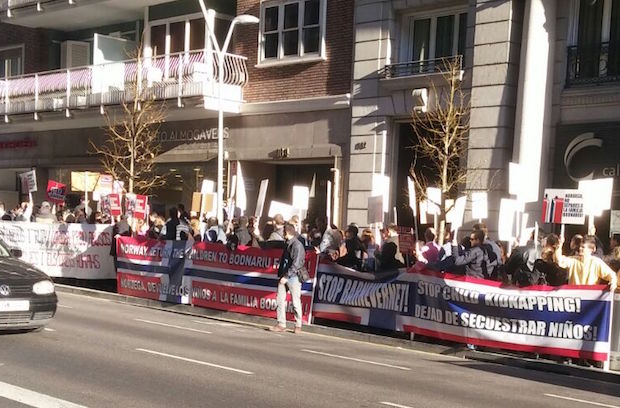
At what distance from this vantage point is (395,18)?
20.7 metres

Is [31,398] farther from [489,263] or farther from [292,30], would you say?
[292,30]

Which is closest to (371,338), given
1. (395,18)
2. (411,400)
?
(411,400)

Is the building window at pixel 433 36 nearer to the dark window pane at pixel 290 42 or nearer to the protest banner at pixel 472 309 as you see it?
the dark window pane at pixel 290 42

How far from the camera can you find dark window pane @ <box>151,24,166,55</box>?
26.5m

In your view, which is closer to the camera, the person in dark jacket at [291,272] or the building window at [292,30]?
the person in dark jacket at [291,272]

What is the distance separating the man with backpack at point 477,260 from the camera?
12875 millimetres

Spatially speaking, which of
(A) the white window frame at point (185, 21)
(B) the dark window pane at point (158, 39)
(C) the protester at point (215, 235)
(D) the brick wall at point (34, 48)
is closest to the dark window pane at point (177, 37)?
(A) the white window frame at point (185, 21)

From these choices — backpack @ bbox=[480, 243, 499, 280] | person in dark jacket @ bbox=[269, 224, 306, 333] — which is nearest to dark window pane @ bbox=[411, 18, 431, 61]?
person in dark jacket @ bbox=[269, 224, 306, 333]

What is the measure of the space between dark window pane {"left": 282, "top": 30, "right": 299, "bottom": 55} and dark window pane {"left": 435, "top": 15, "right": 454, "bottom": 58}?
14.1ft

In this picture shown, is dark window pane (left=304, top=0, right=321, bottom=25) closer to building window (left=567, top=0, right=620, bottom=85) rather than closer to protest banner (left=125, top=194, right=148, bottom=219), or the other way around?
protest banner (left=125, top=194, right=148, bottom=219)

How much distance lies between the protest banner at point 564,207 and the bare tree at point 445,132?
372 cm

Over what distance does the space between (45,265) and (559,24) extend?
13.1 metres

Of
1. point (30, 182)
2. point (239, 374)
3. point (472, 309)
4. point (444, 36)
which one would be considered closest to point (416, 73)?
point (444, 36)

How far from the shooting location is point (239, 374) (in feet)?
30.3
